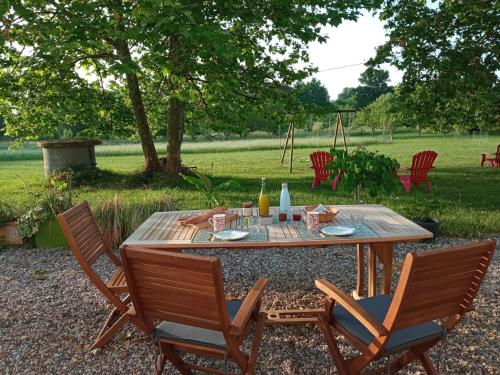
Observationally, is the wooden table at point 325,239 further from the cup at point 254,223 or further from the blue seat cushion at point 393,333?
the blue seat cushion at point 393,333

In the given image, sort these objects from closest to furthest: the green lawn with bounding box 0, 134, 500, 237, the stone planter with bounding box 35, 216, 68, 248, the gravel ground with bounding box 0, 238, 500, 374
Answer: the gravel ground with bounding box 0, 238, 500, 374
the stone planter with bounding box 35, 216, 68, 248
the green lawn with bounding box 0, 134, 500, 237

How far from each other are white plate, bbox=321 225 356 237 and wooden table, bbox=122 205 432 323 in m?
0.06

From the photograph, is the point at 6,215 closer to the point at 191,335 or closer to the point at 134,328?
the point at 134,328

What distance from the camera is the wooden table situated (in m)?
2.74

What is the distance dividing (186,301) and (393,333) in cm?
108

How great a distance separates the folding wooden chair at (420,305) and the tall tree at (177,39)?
4.24 m

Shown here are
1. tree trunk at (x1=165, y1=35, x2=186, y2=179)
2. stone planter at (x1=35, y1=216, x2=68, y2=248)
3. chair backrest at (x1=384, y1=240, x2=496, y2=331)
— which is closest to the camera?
chair backrest at (x1=384, y1=240, x2=496, y2=331)

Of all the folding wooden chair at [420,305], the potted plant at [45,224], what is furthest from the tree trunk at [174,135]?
the folding wooden chair at [420,305]

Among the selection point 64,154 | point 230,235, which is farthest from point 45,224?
point 64,154

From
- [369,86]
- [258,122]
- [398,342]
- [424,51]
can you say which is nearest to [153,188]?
[424,51]

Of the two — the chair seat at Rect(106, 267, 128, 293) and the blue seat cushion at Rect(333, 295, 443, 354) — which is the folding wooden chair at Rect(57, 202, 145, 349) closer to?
the chair seat at Rect(106, 267, 128, 293)

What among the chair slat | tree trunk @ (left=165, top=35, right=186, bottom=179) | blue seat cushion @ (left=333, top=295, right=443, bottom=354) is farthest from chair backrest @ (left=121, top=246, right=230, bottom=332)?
tree trunk @ (left=165, top=35, right=186, bottom=179)

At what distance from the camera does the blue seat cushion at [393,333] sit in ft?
6.89

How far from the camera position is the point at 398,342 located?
2.10 metres
